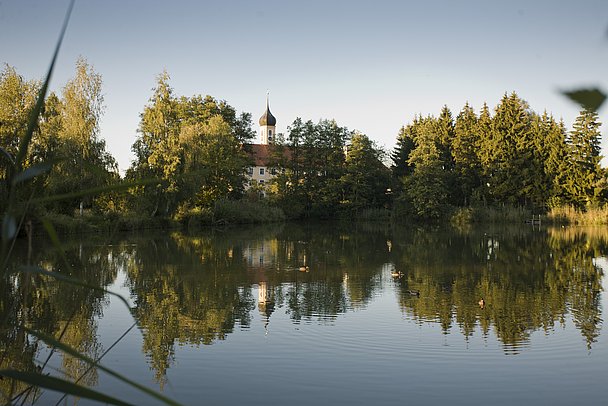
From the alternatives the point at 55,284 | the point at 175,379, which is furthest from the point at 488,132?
the point at 175,379

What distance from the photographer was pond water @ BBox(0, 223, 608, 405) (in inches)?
271

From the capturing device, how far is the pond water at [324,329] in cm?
689

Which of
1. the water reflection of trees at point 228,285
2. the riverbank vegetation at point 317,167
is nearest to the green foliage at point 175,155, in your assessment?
the riverbank vegetation at point 317,167

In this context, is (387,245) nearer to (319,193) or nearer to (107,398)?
(107,398)

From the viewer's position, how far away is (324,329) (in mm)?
10172

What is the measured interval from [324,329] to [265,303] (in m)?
2.64

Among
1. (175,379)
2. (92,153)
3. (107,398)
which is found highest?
(92,153)

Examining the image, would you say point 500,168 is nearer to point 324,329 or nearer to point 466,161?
point 466,161

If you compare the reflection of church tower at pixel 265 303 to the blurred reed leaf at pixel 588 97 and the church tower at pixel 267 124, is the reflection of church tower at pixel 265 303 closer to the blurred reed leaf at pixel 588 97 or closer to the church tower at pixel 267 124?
the blurred reed leaf at pixel 588 97

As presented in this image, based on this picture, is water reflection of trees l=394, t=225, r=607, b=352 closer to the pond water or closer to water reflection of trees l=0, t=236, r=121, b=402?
the pond water

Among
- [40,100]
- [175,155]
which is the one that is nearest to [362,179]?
[175,155]

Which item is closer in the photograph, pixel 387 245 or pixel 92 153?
pixel 387 245

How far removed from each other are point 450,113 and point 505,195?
12118mm

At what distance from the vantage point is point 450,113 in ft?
202
